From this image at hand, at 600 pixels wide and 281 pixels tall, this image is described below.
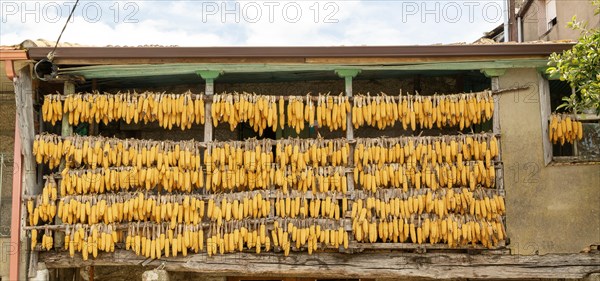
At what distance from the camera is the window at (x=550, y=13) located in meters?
14.8

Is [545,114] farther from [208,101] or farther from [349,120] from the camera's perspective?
[208,101]

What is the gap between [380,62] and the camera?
295 inches

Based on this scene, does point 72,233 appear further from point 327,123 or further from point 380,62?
point 380,62

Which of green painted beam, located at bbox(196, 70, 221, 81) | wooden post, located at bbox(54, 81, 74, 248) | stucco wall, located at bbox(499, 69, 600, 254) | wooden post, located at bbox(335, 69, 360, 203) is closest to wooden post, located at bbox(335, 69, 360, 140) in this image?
wooden post, located at bbox(335, 69, 360, 203)

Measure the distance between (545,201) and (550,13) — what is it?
9743 mm

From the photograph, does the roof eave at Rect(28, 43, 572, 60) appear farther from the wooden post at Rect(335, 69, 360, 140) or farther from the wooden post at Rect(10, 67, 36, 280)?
the wooden post at Rect(10, 67, 36, 280)

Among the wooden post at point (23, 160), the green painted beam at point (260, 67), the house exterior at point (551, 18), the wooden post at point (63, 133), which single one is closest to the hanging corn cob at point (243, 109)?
the green painted beam at point (260, 67)

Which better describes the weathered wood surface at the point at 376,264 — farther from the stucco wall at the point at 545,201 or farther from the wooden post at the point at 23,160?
the wooden post at the point at 23,160

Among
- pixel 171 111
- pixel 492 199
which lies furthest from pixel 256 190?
pixel 492 199

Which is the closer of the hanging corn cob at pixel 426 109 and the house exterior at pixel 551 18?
the hanging corn cob at pixel 426 109

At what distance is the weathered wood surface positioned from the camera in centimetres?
740

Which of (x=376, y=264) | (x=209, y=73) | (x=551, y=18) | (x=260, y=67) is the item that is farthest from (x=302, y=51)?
(x=551, y=18)

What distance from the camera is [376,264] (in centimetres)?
751

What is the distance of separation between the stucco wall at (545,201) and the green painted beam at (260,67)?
3.50 ft
